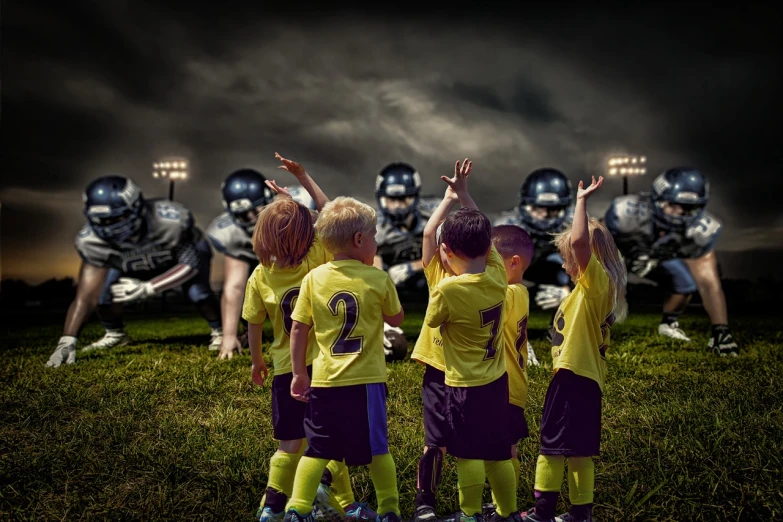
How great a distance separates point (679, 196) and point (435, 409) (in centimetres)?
584

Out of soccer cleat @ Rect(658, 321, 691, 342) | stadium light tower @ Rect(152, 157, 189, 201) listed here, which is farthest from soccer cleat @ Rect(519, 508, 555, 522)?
stadium light tower @ Rect(152, 157, 189, 201)

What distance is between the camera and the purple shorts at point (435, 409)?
9.73 ft

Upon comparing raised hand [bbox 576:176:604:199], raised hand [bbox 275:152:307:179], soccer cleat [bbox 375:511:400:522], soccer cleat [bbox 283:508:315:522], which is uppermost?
raised hand [bbox 275:152:307:179]

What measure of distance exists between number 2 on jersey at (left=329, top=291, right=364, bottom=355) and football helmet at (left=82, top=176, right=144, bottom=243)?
5.84 metres

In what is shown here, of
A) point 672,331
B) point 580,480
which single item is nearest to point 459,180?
point 580,480

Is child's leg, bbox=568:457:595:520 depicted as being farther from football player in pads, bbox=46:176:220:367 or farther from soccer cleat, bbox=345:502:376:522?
football player in pads, bbox=46:176:220:367

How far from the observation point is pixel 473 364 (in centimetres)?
288

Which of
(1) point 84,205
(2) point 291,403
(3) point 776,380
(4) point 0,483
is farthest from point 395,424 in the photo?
(1) point 84,205

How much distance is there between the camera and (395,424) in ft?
14.3

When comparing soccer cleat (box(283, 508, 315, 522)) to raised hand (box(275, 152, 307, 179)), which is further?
raised hand (box(275, 152, 307, 179))

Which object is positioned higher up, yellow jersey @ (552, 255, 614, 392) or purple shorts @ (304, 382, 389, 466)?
yellow jersey @ (552, 255, 614, 392)

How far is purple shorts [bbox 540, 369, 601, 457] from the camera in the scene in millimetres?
2834

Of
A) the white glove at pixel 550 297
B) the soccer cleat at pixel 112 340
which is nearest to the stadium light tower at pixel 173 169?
the soccer cleat at pixel 112 340

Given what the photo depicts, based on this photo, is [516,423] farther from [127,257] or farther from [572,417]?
[127,257]
